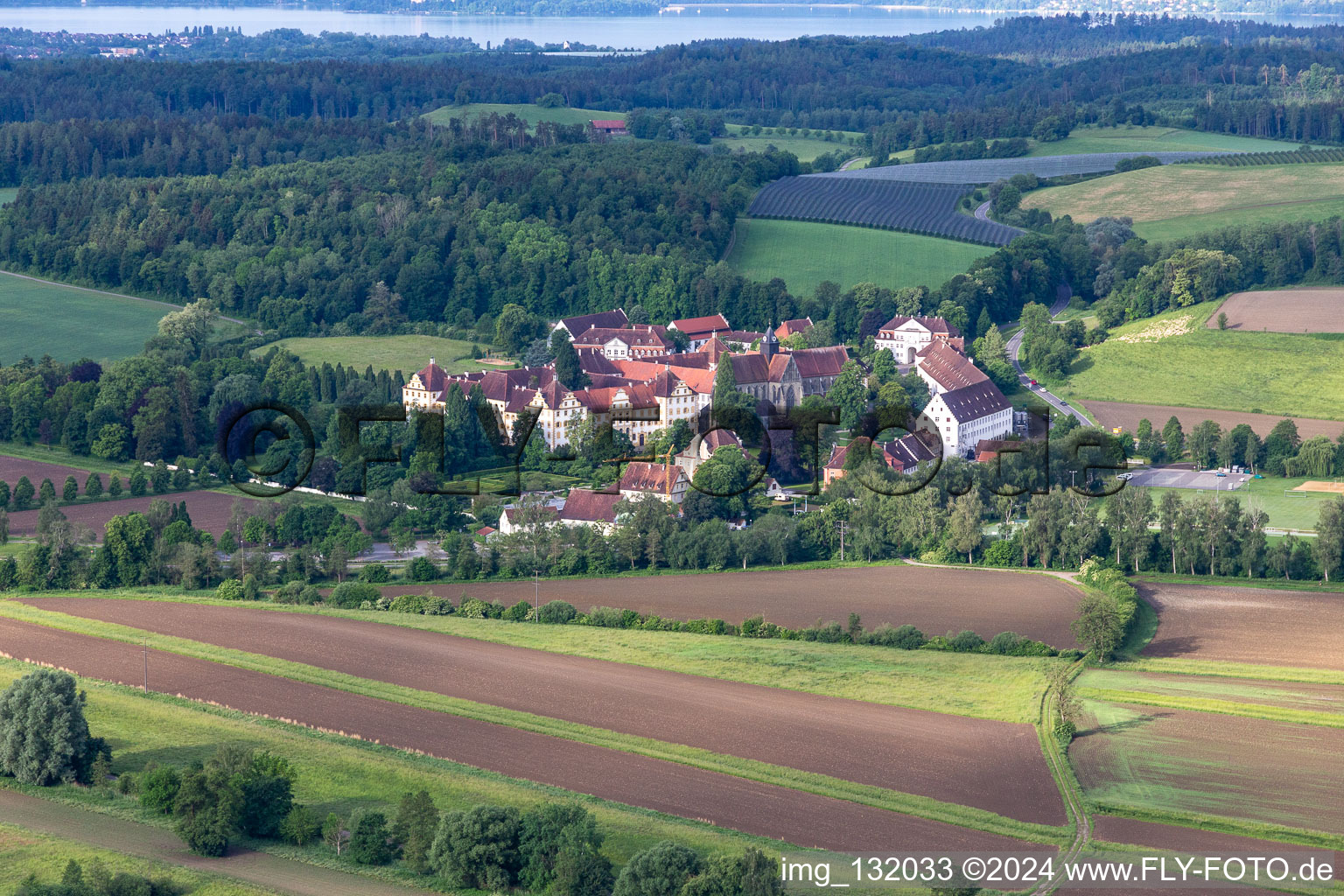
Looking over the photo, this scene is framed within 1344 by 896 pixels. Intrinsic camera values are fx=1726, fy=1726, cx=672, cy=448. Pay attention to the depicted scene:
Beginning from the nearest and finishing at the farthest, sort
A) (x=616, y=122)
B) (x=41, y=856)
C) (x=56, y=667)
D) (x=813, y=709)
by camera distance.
A: (x=41, y=856), (x=813, y=709), (x=56, y=667), (x=616, y=122)

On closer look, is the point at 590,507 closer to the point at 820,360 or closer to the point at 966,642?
the point at 966,642

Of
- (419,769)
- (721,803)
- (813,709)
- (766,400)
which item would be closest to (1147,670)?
(813,709)

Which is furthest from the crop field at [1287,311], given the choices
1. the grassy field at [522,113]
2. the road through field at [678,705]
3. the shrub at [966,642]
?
the grassy field at [522,113]

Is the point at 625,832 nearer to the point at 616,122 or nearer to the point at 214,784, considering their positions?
the point at 214,784

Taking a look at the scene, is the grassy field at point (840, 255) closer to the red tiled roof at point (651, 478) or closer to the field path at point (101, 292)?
the field path at point (101, 292)

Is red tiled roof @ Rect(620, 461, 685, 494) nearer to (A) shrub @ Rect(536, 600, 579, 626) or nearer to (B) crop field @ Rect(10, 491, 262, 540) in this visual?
(A) shrub @ Rect(536, 600, 579, 626)
